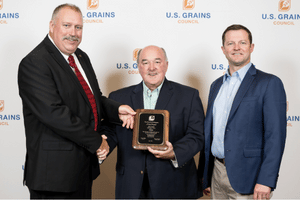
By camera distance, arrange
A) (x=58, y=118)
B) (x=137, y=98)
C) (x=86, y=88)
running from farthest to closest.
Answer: (x=137, y=98) < (x=86, y=88) < (x=58, y=118)

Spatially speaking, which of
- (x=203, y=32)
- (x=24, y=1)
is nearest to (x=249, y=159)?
(x=203, y=32)

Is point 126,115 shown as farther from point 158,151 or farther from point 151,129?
point 158,151

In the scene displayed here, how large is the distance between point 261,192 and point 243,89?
0.78 m

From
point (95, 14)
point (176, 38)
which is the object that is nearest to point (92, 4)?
point (95, 14)

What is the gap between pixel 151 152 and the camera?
1958mm

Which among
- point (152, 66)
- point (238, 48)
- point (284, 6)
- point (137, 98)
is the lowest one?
point (137, 98)

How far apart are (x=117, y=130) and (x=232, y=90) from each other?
3.40 ft

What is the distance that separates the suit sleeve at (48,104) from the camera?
5.82 ft

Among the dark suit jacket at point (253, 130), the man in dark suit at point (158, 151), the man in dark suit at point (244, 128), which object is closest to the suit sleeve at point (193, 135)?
the man in dark suit at point (158, 151)

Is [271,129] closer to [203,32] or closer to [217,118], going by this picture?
[217,118]

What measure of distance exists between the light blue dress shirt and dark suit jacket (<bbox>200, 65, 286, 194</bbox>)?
0.29 ft

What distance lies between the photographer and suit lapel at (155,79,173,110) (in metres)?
2.12

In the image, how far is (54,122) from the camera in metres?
1.77

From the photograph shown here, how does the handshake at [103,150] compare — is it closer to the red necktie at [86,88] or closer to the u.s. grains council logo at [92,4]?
the red necktie at [86,88]
